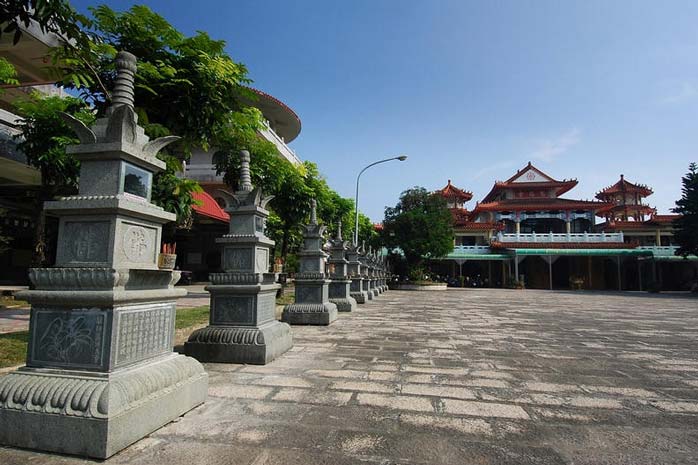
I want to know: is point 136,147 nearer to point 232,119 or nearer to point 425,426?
point 425,426

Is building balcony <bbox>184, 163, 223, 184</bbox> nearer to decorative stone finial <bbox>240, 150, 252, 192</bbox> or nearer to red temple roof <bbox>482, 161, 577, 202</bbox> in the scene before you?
decorative stone finial <bbox>240, 150, 252, 192</bbox>

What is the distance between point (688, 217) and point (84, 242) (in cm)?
3756

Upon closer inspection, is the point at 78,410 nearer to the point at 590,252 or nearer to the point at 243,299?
the point at 243,299

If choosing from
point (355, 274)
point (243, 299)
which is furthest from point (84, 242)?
point (355, 274)

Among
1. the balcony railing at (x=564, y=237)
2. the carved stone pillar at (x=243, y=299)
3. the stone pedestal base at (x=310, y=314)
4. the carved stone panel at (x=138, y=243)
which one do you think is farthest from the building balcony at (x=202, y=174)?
the balcony railing at (x=564, y=237)

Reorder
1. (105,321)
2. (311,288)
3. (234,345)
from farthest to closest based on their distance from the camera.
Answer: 1. (311,288)
2. (234,345)
3. (105,321)

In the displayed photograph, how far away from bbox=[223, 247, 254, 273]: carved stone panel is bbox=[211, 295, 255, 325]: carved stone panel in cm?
40

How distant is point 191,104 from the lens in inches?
261

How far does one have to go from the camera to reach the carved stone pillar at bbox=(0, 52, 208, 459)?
2523mm

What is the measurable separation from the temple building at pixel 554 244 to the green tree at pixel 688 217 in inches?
111

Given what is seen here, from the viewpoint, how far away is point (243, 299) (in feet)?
17.0

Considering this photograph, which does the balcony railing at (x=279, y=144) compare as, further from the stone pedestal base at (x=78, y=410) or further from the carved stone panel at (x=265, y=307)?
the stone pedestal base at (x=78, y=410)

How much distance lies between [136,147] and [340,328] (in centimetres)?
623

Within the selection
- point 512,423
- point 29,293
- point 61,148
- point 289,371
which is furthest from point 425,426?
point 61,148
